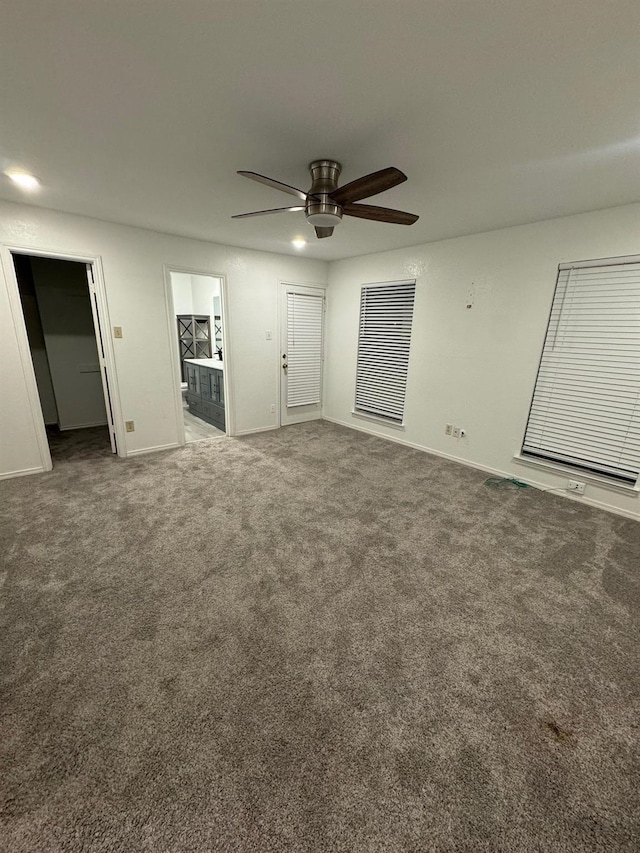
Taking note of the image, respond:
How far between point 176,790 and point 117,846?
6.7 inches

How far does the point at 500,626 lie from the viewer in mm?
1735

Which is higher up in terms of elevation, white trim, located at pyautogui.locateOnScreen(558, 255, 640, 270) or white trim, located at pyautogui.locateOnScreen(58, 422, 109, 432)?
white trim, located at pyautogui.locateOnScreen(558, 255, 640, 270)

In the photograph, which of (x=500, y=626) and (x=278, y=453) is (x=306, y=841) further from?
(x=278, y=453)

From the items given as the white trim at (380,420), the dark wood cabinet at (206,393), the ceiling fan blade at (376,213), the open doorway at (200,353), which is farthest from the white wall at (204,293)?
the ceiling fan blade at (376,213)

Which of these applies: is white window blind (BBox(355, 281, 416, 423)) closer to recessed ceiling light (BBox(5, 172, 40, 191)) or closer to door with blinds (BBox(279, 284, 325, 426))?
door with blinds (BBox(279, 284, 325, 426))

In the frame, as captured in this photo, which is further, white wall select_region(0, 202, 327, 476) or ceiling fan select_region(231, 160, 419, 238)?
white wall select_region(0, 202, 327, 476)

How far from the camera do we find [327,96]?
146 cm

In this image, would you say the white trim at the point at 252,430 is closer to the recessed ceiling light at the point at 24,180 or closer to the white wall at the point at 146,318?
the white wall at the point at 146,318

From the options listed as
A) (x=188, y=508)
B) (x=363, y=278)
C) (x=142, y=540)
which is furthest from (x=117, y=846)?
(x=363, y=278)

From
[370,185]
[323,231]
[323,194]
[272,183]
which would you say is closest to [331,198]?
[323,194]

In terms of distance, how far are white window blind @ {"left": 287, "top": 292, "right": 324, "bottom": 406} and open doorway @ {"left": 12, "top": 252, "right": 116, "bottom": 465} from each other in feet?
7.97

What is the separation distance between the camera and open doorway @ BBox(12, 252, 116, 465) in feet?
13.6

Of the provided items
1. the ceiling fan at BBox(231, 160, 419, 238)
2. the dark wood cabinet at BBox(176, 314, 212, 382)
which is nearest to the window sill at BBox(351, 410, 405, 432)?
the ceiling fan at BBox(231, 160, 419, 238)

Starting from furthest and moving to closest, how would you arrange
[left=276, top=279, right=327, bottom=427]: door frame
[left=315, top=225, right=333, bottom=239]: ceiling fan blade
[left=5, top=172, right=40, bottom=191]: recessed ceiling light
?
[left=276, top=279, right=327, bottom=427]: door frame < [left=315, top=225, right=333, bottom=239]: ceiling fan blade < [left=5, top=172, right=40, bottom=191]: recessed ceiling light
